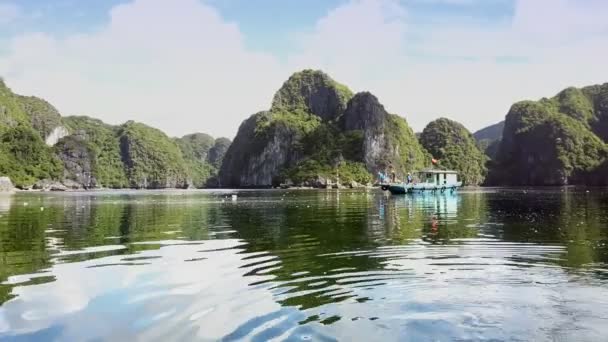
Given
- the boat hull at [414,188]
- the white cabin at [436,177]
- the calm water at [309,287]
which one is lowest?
the calm water at [309,287]

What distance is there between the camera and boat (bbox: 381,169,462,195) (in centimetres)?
10050

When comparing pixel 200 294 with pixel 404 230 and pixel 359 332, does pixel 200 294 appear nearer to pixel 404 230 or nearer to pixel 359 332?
pixel 359 332

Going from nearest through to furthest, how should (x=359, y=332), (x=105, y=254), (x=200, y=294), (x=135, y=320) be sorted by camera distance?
(x=359, y=332), (x=135, y=320), (x=200, y=294), (x=105, y=254)

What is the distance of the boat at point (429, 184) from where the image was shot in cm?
10050

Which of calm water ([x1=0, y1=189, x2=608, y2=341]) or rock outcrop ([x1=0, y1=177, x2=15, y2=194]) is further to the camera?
rock outcrop ([x1=0, y1=177, x2=15, y2=194])

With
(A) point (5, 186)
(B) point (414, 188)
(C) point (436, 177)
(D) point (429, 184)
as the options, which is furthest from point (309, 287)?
(A) point (5, 186)

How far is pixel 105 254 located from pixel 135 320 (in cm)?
1139

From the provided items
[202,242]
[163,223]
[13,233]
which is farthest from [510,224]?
[13,233]

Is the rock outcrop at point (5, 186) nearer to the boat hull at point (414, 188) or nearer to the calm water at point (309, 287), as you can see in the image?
the boat hull at point (414, 188)

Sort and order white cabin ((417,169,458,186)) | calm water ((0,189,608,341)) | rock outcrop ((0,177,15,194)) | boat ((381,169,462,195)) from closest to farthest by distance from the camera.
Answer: calm water ((0,189,608,341)) → boat ((381,169,462,195)) → white cabin ((417,169,458,186)) → rock outcrop ((0,177,15,194))

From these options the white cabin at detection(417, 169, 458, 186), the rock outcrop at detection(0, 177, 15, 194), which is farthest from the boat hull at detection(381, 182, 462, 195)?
the rock outcrop at detection(0, 177, 15, 194)

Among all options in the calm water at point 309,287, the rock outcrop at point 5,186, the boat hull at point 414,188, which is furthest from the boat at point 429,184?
the rock outcrop at point 5,186

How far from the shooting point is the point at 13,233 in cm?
3089

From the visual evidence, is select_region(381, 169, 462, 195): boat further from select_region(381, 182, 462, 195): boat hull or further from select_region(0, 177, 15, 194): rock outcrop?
select_region(0, 177, 15, 194): rock outcrop
